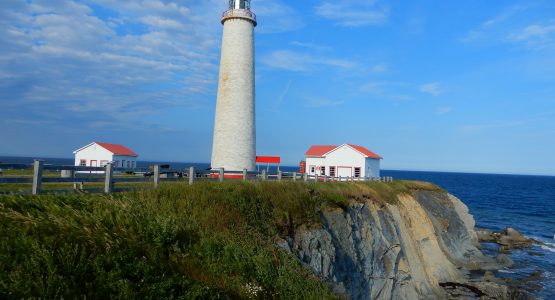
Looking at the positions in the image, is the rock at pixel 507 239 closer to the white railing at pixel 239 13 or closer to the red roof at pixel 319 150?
the red roof at pixel 319 150

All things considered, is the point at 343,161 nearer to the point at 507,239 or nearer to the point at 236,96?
the point at 507,239

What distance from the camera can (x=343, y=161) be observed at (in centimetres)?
4369

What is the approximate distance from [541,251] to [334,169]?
2066 centimetres

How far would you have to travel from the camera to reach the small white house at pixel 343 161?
42.8 meters

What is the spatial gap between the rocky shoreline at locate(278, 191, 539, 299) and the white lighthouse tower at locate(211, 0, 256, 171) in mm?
8874

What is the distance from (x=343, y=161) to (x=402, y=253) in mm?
21239

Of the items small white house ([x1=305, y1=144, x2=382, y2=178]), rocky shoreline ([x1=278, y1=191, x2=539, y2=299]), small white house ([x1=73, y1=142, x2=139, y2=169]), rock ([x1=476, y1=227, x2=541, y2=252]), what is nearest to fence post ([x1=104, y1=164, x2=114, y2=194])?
rocky shoreline ([x1=278, y1=191, x2=539, y2=299])

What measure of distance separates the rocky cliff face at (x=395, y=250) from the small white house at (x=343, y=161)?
825 cm

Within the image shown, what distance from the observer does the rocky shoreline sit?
14.9 metres

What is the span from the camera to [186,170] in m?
18.6

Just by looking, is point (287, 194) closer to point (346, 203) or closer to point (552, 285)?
point (346, 203)

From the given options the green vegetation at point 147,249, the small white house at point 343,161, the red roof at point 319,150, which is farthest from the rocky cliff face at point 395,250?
the red roof at point 319,150

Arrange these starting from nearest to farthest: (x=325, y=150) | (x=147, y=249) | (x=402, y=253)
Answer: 1. (x=147, y=249)
2. (x=402, y=253)
3. (x=325, y=150)

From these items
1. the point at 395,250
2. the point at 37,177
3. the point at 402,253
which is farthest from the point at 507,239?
the point at 37,177
